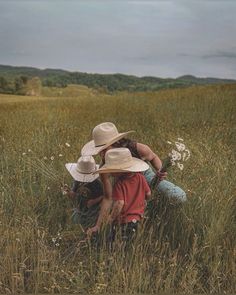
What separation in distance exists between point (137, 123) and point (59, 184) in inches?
166

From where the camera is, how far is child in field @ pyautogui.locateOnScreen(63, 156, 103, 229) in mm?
4594

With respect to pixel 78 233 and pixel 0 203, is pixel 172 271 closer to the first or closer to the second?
pixel 78 233

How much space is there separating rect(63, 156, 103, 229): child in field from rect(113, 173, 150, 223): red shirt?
16.8 inches

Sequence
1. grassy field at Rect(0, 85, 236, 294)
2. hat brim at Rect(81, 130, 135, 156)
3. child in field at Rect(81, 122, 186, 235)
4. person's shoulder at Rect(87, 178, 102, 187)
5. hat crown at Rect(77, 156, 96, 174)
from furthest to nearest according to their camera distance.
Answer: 1. person's shoulder at Rect(87, 178, 102, 187)
2. hat crown at Rect(77, 156, 96, 174)
3. hat brim at Rect(81, 130, 135, 156)
4. child in field at Rect(81, 122, 186, 235)
5. grassy field at Rect(0, 85, 236, 294)

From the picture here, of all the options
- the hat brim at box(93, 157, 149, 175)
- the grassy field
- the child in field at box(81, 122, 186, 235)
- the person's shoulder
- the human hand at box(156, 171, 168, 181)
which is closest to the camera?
the grassy field

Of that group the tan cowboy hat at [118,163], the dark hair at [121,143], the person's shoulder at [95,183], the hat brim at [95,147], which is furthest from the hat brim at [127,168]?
the person's shoulder at [95,183]

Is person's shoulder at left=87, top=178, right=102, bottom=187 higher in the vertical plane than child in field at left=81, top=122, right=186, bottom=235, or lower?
lower

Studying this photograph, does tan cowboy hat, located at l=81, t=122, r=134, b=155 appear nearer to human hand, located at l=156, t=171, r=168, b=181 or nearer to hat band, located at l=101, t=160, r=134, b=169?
hat band, located at l=101, t=160, r=134, b=169

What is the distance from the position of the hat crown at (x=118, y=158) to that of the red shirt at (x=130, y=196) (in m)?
0.13

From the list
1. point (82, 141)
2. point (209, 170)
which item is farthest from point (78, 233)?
point (82, 141)

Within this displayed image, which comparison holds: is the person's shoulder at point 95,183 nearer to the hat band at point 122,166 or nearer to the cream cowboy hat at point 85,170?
the cream cowboy hat at point 85,170

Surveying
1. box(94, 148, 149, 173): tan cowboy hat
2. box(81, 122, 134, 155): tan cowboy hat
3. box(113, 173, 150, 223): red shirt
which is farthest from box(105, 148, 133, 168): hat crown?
box(81, 122, 134, 155): tan cowboy hat

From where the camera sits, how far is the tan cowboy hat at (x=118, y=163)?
13.5 ft

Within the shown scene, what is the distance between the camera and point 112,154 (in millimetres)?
4145
